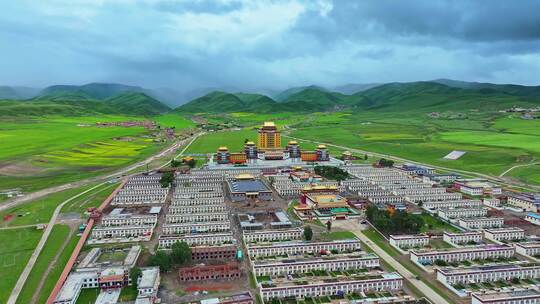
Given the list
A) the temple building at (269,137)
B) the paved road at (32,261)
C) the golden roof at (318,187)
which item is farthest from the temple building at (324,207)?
the temple building at (269,137)

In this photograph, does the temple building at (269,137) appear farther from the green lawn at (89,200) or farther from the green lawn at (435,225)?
the green lawn at (435,225)

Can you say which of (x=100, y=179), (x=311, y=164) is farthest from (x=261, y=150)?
(x=100, y=179)

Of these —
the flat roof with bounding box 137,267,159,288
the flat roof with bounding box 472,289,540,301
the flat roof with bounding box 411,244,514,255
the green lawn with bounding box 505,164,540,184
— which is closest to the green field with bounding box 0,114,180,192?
the flat roof with bounding box 137,267,159,288

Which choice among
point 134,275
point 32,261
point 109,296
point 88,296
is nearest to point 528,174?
point 134,275

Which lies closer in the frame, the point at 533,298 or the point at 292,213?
the point at 533,298

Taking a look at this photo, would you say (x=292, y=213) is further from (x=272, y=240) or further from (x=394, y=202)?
(x=394, y=202)
